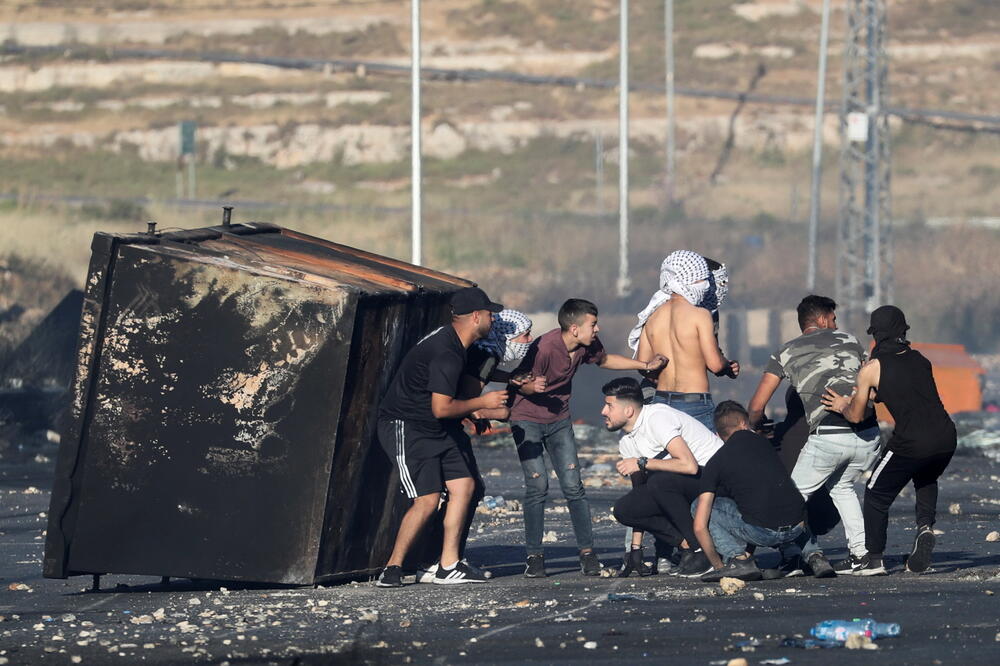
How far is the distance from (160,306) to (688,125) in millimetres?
51126

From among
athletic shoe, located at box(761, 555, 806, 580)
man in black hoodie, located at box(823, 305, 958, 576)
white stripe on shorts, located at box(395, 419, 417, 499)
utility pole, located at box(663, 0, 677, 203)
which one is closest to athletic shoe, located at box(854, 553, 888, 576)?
man in black hoodie, located at box(823, 305, 958, 576)

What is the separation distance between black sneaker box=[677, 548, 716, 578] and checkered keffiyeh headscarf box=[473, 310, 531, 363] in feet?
5.11

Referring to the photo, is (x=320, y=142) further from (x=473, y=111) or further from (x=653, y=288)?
(x=653, y=288)

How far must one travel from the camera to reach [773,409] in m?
25.6

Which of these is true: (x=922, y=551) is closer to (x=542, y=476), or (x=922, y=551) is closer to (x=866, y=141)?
(x=542, y=476)

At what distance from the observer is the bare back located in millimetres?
9883

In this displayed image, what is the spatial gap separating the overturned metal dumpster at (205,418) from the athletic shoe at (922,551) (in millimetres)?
3210

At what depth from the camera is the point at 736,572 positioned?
9.21 meters

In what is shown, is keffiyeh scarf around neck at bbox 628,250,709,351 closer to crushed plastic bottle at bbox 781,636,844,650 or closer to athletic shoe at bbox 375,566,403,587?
athletic shoe at bbox 375,566,403,587

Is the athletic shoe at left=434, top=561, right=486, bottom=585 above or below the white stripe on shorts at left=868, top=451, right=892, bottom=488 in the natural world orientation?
below

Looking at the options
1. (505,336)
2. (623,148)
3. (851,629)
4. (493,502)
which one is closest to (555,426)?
(505,336)

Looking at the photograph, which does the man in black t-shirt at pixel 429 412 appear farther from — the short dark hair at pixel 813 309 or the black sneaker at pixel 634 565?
the short dark hair at pixel 813 309

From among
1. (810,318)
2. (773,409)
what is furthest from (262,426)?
(773,409)

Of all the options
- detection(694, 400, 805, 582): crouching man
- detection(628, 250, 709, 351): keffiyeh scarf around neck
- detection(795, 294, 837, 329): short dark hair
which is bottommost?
detection(694, 400, 805, 582): crouching man
